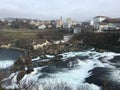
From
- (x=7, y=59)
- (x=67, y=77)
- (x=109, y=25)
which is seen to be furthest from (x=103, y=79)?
(x=109, y=25)

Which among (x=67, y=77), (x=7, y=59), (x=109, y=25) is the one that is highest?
(x=109, y=25)

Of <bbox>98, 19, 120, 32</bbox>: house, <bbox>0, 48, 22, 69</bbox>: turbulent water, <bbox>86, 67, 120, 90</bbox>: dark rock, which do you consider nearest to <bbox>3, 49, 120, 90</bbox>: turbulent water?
<bbox>86, 67, 120, 90</bbox>: dark rock

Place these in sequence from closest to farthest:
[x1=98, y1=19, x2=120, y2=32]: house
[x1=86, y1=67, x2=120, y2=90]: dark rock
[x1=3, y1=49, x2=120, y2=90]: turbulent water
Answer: [x1=86, y1=67, x2=120, y2=90]: dark rock
[x1=3, y1=49, x2=120, y2=90]: turbulent water
[x1=98, y1=19, x2=120, y2=32]: house

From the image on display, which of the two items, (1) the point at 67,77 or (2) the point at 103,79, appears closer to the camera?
(2) the point at 103,79

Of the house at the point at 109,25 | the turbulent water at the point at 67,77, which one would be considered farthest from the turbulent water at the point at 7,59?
the house at the point at 109,25

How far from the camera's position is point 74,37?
159 ft

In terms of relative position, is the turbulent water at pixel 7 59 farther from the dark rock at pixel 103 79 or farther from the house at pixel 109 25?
the house at pixel 109 25

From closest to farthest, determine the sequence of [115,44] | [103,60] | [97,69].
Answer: [97,69], [103,60], [115,44]

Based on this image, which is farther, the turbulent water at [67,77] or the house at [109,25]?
the house at [109,25]

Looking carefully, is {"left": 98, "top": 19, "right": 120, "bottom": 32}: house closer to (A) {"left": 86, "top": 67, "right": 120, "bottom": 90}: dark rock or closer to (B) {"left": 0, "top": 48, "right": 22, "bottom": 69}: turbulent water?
(B) {"left": 0, "top": 48, "right": 22, "bottom": 69}: turbulent water

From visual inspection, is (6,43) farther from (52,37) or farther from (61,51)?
(61,51)

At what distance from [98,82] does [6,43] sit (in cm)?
3812

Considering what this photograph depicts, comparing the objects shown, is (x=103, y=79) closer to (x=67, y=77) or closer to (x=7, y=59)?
(x=67, y=77)

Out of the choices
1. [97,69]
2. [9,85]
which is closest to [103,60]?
[97,69]
